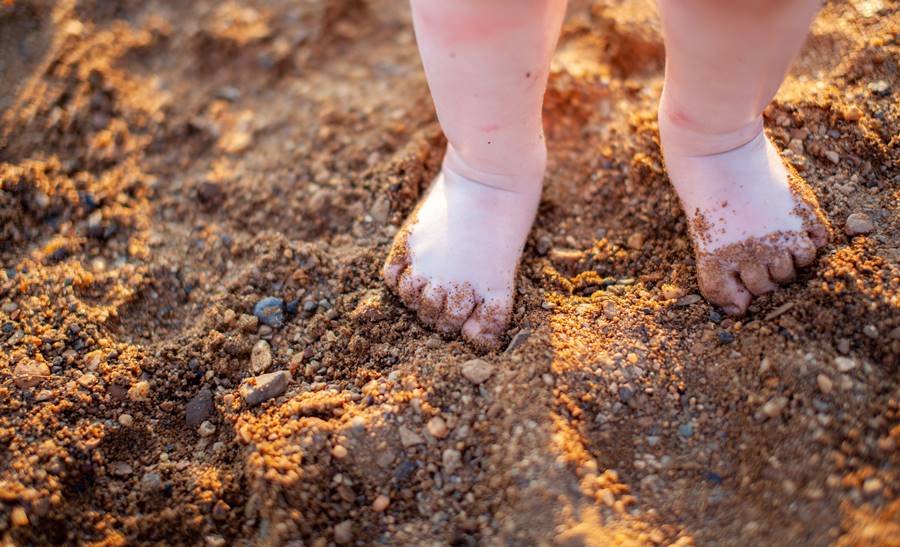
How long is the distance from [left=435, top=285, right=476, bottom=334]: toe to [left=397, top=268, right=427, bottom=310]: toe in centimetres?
5

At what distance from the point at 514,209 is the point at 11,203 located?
3.32ft

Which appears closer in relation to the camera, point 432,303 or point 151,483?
point 151,483

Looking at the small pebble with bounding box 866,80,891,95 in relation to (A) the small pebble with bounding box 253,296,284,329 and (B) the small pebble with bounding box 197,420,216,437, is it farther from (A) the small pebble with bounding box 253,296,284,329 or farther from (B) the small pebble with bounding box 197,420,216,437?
(B) the small pebble with bounding box 197,420,216,437

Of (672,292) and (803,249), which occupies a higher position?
(803,249)

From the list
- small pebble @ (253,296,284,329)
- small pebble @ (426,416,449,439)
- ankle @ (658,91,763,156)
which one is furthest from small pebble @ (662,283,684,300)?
small pebble @ (253,296,284,329)

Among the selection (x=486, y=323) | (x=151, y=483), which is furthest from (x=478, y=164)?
(x=151, y=483)

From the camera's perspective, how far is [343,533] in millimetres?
998

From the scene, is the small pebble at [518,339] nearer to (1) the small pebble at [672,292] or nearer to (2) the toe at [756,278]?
(1) the small pebble at [672,292]

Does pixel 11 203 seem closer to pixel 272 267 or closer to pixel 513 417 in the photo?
pixel 272 267

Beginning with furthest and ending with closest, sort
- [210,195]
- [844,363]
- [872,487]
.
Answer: [210,195]
[844,363]
[872,487]

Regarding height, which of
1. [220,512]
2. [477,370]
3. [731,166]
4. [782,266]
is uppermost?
[731,166]

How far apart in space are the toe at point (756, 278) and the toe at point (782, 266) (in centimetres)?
1

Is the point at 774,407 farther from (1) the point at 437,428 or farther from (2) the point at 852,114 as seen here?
(2) the point at 852,114

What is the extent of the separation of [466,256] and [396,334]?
183mm
